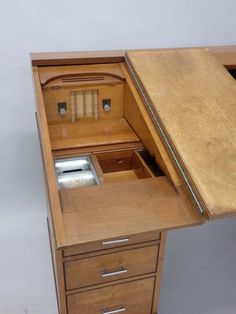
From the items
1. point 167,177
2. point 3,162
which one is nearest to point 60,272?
point 167,177

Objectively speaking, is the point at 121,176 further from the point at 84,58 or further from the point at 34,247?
the point at 34,247

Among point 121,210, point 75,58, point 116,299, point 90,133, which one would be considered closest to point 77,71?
point 75,58

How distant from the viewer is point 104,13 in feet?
6.12

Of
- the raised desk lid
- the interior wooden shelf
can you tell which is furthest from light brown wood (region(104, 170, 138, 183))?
the raised desk lid

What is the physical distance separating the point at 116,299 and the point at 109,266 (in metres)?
0.21

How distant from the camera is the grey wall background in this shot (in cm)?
175

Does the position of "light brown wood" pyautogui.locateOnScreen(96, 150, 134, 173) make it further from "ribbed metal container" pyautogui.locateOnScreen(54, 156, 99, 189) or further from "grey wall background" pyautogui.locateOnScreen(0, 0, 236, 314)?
"grey wall background" pyautogui.locateOnScreen(0, 0, 236, 314)

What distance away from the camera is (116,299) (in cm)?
137

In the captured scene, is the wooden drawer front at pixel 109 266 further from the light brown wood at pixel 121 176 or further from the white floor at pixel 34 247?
the white floor at pixel 34 247

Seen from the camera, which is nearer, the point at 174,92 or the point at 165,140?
the point at 165,140

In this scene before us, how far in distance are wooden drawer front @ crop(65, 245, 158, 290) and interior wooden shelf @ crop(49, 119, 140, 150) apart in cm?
46

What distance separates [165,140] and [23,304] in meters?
1.09

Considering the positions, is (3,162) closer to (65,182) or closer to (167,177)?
A: (65,182)

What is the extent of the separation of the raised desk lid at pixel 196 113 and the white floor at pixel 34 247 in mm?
784
